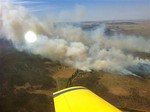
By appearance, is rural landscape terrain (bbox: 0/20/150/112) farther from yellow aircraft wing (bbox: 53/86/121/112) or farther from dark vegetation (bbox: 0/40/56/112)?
yellow aircraft wing (bbox: 53/86/121/112)

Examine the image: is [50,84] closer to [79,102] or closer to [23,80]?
[23,80]

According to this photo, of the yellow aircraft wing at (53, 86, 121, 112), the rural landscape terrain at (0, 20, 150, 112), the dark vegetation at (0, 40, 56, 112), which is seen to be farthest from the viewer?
the rural landscape terrain at (0, 20, 150, 112)

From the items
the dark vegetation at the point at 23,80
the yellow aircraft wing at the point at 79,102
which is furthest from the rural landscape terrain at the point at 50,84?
the yellow aircraft wing at the point at 79,102

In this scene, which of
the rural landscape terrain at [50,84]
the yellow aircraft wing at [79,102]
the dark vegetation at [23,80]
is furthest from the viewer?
the rural landscape terrain at [50,84]

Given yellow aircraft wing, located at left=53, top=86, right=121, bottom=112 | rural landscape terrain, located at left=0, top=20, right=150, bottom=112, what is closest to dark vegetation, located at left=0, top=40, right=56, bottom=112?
rural landscape terrain, located at left=0, top=20, right=150, bottom=112

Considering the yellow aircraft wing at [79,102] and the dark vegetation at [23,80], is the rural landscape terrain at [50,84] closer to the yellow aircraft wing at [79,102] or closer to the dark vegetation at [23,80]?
the dark vegetation at [23,80]

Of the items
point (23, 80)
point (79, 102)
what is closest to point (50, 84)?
point (23, 80)

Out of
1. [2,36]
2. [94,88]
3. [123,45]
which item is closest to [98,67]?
[94,88]
